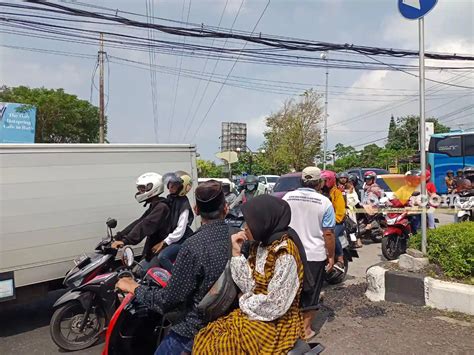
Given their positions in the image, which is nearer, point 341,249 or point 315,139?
point 341,249

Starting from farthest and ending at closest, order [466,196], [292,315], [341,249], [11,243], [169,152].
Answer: [466,196]
[169,152]
[341,249]
[11,243]
[292,315]

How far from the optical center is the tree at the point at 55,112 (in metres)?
22.5

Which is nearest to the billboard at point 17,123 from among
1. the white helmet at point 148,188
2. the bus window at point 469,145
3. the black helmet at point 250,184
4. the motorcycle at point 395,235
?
the black helmet at point 250,184

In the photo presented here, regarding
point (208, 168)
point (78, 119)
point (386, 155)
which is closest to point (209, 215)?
point (78, 119)

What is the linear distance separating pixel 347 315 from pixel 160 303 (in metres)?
3.13

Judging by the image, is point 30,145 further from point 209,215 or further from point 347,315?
point 347,315

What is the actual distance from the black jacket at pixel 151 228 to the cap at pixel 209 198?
7.46 feet

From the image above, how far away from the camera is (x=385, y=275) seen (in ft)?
16.0

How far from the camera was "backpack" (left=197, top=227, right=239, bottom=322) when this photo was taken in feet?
6.68

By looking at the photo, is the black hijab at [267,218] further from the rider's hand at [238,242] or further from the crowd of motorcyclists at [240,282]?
the rider's hand at [238,242]

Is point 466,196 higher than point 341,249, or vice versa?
point 466,196

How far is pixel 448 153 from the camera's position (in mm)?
17375

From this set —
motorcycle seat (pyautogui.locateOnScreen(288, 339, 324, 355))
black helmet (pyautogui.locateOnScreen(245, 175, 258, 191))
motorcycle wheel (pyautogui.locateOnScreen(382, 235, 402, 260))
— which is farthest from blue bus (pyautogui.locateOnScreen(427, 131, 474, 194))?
motorcycle seat (pyautogui.locateOnScreen(288, 339, 324, 355))

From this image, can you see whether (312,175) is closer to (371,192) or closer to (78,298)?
(78,298)
